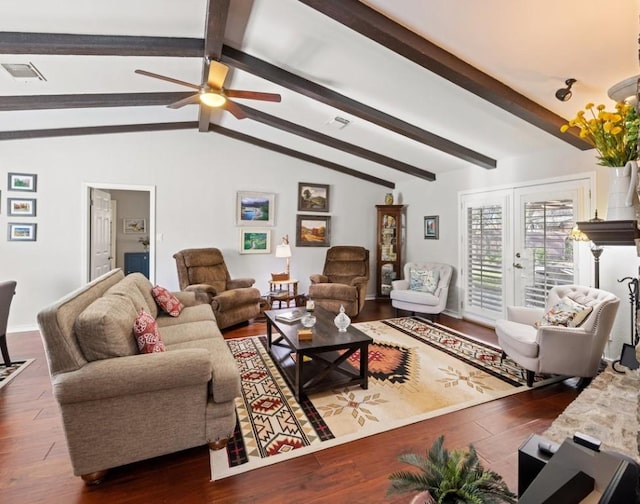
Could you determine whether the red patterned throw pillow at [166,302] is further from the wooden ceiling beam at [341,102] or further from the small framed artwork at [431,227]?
the small framed artwork at [431,227]

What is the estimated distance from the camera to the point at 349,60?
277 centimetres

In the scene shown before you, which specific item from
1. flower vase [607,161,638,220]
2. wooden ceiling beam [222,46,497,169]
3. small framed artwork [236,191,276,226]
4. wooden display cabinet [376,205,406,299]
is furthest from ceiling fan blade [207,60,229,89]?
wooden display cabinet [376,205,406,299]

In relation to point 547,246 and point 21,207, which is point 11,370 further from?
point 547,246

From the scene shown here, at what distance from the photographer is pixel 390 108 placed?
11.5 feet

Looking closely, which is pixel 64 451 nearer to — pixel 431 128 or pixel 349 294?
pixel 349 294

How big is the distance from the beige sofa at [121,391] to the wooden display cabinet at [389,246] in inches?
181

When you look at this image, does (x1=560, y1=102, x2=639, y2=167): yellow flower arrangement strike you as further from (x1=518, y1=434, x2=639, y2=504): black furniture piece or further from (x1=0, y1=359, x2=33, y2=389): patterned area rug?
(x1=0, y1=359, x2=33, y2=389): patterned area rug

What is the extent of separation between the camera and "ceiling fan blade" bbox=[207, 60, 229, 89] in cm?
253

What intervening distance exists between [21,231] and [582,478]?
5.97 meters

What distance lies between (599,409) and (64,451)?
3.47m

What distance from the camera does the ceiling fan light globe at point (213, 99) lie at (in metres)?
2.86

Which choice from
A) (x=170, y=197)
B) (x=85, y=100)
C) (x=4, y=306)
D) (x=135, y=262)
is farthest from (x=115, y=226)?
(x=4, y=306)

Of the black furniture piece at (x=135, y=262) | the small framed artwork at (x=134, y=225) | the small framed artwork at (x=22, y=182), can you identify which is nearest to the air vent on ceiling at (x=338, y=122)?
the small framed artwork at (x=22, y=182)

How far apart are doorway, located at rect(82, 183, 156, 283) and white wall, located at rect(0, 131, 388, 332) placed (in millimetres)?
81
